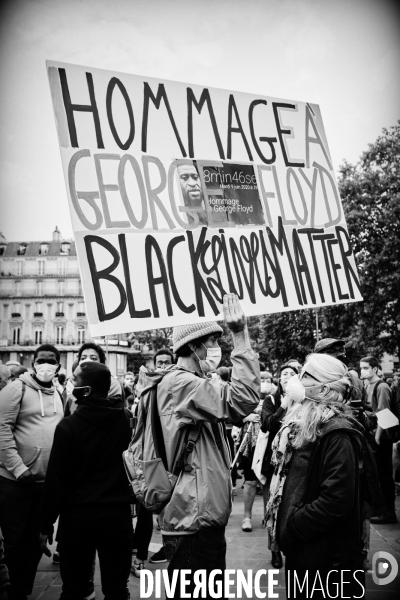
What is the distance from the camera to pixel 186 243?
3061 millimetres

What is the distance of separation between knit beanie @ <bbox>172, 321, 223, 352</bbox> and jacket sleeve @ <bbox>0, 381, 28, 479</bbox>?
184 cm

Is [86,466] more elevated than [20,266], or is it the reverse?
[20,266]

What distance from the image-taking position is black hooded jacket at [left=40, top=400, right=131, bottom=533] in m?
3.13

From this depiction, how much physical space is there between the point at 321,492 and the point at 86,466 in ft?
4.79

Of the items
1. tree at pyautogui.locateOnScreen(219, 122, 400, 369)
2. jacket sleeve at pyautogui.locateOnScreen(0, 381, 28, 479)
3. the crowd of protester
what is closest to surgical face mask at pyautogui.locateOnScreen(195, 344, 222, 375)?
the crowd of protester

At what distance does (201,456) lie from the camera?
2.55 metres

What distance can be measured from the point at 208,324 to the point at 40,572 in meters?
3.72

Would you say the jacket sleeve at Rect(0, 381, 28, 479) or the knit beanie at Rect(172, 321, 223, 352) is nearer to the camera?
the knit beanie at Rect(172, 321, 223, 352)

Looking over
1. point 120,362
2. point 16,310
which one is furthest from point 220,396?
point 16,310

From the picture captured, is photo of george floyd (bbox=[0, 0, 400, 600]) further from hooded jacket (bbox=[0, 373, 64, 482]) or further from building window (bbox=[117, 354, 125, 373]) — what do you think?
building window (bbox=[117, 354, 125, 373])

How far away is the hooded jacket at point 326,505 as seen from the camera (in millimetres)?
2500

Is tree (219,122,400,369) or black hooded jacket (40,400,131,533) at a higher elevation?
tree (219,122,400,369)

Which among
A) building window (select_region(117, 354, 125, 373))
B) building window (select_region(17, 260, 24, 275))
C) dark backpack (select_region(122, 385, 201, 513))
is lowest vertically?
dark backpack (select_region(122, 385, 201, 513))

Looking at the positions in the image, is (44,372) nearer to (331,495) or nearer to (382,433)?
→ (331,495)
